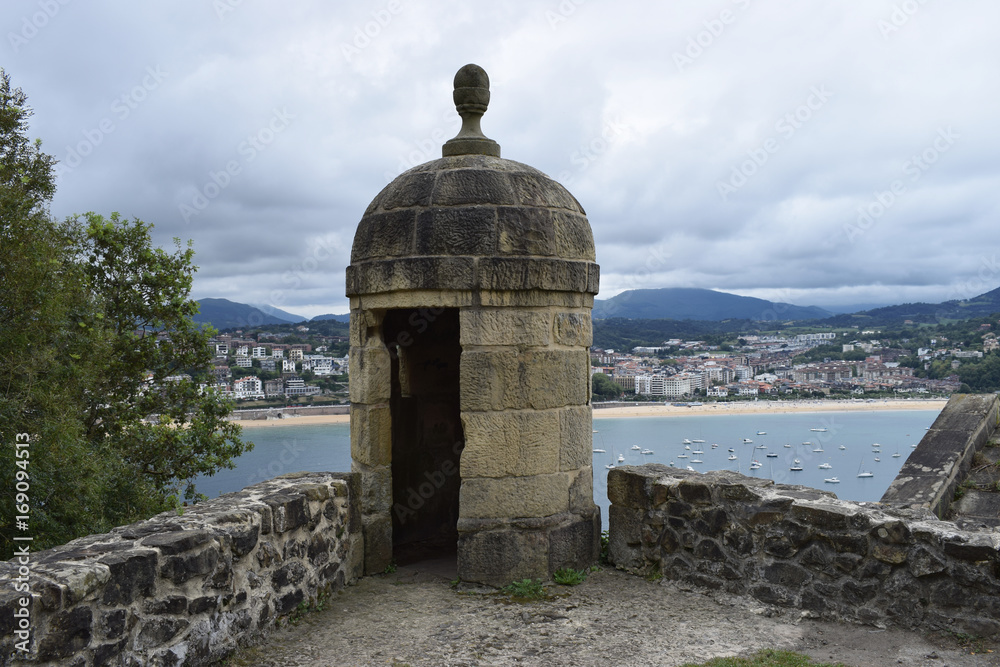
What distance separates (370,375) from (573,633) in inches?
92.8

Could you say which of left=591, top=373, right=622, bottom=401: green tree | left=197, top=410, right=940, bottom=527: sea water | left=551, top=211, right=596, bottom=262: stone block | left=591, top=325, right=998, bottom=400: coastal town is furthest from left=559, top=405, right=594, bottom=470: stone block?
left=591, top=325, right=998, bottom=400: coastal town

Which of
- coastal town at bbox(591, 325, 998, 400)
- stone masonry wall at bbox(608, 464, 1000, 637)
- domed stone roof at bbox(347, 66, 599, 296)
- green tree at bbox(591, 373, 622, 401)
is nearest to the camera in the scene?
stone masonry wall at bbox(608, 464, 1000, 637)

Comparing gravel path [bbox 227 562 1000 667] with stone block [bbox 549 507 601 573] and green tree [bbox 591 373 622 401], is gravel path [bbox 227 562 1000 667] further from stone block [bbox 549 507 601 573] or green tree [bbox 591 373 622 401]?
green tree [bbox 591 373 622 401]

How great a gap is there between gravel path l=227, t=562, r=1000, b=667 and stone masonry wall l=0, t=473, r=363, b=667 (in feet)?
0.82

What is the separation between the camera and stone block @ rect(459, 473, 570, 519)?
17.2 ft

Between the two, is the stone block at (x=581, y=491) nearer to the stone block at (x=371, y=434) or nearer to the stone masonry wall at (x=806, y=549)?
the stone masonry wall at (x=806, y=549)

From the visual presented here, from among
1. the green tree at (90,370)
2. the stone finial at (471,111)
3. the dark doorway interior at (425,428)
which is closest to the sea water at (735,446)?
the green tree at (90,370)

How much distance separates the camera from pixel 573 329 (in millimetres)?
5539

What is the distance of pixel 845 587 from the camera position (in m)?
4.39

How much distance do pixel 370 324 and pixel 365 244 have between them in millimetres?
601

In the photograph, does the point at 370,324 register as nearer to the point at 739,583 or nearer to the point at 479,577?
the point at 479,577

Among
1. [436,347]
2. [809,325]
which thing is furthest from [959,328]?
[809,325]

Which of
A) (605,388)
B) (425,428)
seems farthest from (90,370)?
(605,388)

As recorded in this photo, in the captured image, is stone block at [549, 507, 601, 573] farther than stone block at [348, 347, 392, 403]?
No
